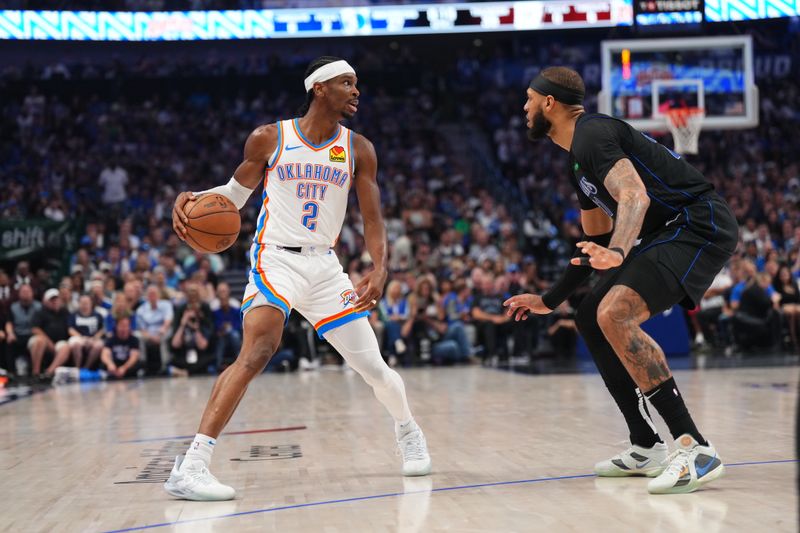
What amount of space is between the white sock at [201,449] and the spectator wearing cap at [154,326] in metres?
9.96

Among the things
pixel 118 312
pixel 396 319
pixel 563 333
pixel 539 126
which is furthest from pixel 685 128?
pixel 539 126

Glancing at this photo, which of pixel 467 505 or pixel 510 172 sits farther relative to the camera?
pixel 510 172

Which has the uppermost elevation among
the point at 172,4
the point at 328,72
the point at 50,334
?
the point at 172,4

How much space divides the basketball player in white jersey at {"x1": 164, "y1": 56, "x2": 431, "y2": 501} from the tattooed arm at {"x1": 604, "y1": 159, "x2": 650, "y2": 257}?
1349 mm

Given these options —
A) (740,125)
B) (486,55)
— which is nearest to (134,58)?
(486,55)

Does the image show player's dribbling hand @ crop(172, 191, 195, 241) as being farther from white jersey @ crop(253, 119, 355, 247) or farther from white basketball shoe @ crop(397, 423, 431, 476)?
white basketball shoe @ crop(397, 423, 431, 476)

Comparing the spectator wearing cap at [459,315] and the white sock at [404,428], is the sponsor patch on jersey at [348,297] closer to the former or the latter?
the white sock at [404,428]

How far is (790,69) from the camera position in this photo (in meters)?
25.8

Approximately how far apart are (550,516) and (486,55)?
25.9m

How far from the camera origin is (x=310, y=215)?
513 centimetres

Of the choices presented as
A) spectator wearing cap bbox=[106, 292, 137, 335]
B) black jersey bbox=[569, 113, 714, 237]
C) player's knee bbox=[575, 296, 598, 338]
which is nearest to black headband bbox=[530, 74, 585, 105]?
black jersey bbox=[569, 113, 714, 237]

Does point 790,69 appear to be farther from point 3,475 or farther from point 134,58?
point 3,475

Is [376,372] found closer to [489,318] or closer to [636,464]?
[636,464]

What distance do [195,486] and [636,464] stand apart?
210 cm
